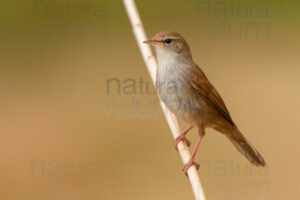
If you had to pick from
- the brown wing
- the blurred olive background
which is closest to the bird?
→ the brown wing

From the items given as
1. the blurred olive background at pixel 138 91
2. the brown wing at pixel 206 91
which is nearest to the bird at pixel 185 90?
the brown wing at pixel 206 91

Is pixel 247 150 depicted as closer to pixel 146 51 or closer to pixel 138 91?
pixel 146 51

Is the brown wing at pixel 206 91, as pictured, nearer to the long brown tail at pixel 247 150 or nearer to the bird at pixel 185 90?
the bird at pixel 185 90

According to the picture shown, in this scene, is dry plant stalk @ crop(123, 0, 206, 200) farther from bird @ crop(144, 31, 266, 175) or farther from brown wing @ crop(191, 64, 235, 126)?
brown wing @ crop(191, 64, 235, 126)

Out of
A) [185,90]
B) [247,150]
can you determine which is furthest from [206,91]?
[247,150]

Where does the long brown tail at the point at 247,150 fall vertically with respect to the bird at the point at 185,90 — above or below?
below

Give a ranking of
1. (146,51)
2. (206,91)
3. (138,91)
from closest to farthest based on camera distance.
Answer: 1. (146,51)
2. (206,91)
3. (138,91)
